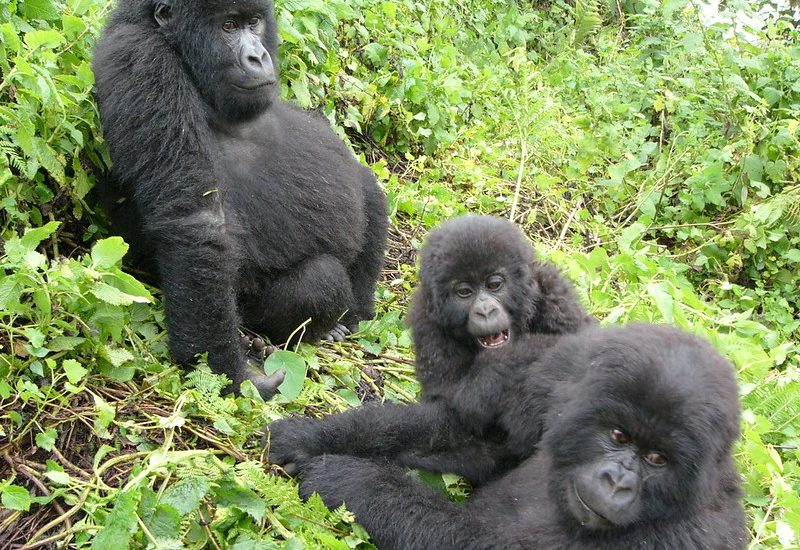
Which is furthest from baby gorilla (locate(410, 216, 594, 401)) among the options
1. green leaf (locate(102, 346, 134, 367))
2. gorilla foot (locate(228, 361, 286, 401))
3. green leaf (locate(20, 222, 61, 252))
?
green leaf (locate(20, 222, 61, 252))

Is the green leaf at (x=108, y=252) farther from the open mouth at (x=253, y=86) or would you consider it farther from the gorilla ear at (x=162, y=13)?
the gorilla ear at (x=162, y=13)

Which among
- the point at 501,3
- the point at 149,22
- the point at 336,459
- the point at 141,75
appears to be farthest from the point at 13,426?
the point at 501,3

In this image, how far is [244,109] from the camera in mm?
4609

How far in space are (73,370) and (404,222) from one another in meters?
3.33

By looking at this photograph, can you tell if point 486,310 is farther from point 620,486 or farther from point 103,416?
point 103,416

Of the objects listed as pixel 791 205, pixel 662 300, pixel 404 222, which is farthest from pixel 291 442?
pixel 791 205

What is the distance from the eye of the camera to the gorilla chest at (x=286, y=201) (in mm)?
4645

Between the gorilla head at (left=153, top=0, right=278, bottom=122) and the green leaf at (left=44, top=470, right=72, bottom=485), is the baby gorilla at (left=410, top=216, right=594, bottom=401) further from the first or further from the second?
the green leaf at (left=44, top=470, right=72, bottom=485)

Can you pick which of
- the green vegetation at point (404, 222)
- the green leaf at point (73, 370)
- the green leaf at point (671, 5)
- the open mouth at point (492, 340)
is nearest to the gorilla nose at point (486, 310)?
the open mouth at point (492, 340)

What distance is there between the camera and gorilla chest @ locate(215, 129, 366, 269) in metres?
4.64

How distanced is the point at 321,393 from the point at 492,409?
3.11ft

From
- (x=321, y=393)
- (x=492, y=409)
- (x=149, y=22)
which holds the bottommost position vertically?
(x=321, y=393)

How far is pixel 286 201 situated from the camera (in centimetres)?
481

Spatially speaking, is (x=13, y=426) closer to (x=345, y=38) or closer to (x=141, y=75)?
(x=141, y=75)
